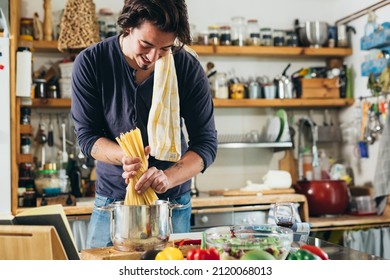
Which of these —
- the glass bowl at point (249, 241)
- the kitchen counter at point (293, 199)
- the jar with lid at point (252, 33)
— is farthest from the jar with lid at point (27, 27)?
the glass bowl at point (249, 241)

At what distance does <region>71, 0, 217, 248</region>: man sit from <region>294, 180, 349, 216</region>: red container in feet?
4.17

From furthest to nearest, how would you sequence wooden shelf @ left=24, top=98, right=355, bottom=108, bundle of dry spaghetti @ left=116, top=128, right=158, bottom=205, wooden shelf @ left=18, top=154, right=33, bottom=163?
wooden shelf @ left=24, top=98, right=355, bottom=108
wooden shelf @ left=18, top=154, right=33, bottom=163
bundle of dry spaghetti @ left=116, top=128, right=158, bottom=205

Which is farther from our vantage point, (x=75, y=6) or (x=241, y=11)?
(x=241, y=11)

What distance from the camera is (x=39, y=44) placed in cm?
287

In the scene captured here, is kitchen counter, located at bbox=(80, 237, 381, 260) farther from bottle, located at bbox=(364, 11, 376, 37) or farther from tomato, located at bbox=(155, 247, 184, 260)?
bottle, located at bbox=(364, 11, 376, 37)

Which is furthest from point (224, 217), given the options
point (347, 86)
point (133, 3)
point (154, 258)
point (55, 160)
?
point (154, 258)

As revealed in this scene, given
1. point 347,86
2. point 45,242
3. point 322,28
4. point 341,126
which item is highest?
point 322,28

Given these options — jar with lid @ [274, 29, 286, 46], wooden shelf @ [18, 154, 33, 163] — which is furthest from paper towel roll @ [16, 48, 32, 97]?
jar with lid @ [274, 29, 286, 46]

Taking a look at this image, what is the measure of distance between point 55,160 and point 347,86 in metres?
1.63

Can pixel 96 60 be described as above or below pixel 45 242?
above

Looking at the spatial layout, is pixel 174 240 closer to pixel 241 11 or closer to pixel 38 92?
pixel 38 92

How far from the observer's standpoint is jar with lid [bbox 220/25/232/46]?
313 centimetres

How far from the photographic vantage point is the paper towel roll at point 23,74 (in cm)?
266

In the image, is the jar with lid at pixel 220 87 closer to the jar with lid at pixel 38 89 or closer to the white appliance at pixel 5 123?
the jar with lid at pixel 38 89
